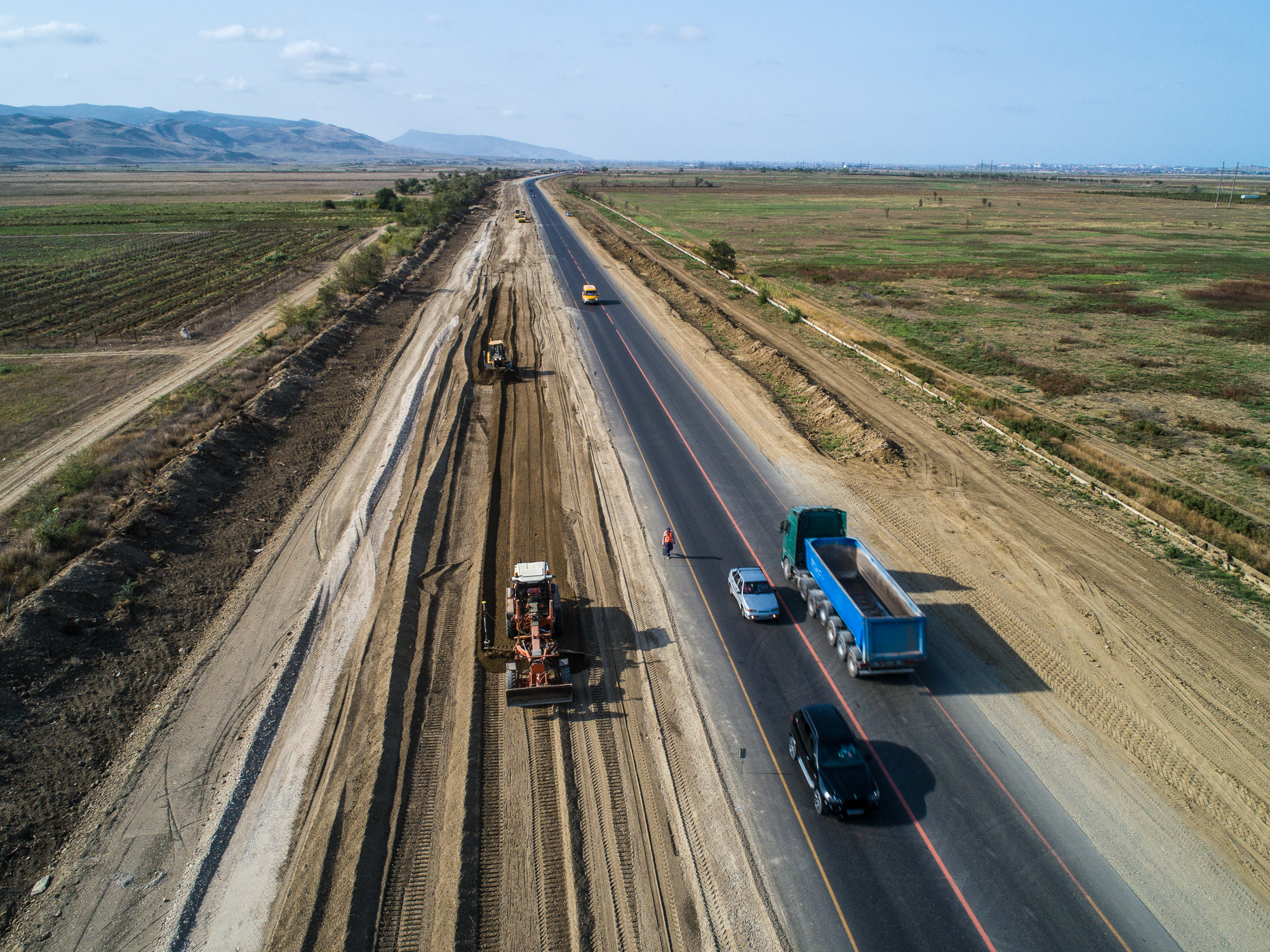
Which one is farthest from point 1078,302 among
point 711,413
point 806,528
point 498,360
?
point 806,528

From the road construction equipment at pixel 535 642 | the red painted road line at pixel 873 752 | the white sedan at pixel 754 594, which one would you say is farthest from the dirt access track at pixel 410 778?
the red painted road line at pixel 873 752

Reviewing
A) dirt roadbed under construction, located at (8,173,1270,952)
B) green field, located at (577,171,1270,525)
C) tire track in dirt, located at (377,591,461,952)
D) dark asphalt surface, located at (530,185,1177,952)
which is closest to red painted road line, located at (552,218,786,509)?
dirt roadbed under construction, located at (8,173,1270,952)

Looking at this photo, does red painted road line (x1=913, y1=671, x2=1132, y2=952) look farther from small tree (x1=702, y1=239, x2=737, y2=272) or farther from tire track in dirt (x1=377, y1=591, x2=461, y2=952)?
small tree (x1=702, y1=239, x2=737, y2=272)

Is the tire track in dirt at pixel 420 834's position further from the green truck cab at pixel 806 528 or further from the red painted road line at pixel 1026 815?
the red painted road line at pixel 1026 815

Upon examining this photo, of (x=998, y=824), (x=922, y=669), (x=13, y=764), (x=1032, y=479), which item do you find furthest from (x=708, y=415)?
(x=13, y=764)

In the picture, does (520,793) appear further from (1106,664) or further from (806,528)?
(1106,664)

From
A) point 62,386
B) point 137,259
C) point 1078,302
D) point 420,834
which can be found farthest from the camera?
point 137,259

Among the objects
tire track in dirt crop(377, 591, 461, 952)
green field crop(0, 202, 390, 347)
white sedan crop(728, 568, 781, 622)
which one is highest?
green field crop(0, 202, 390, 347)

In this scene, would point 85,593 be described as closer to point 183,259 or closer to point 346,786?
point 346,786
